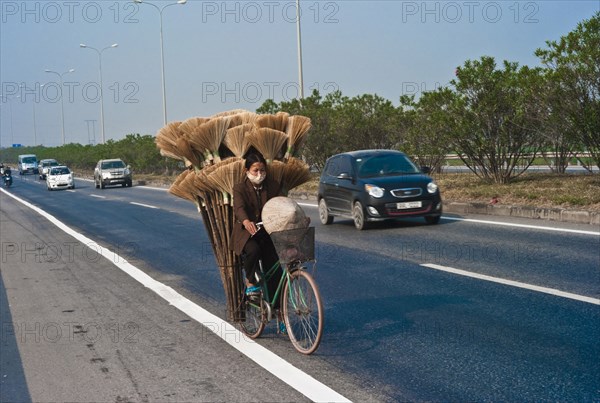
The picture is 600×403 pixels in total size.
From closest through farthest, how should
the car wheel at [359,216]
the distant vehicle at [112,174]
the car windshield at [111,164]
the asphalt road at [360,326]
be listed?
1. the asphalt road at [360,326]
2. the car wheel at [359,216]
3. the distant vehicle at [112,174]
4. the car windshield at [111,164]

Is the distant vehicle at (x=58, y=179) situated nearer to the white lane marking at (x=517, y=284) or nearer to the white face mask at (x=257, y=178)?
the white lane marking at (x=517, y=284)

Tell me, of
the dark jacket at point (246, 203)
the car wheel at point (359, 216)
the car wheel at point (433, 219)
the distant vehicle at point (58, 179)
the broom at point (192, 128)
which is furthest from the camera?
the distant vehicle at point (58, 179)

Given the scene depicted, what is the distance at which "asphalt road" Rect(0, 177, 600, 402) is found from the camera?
16.9 feet

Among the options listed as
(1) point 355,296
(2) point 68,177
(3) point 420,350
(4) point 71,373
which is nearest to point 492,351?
(3) point 420,350

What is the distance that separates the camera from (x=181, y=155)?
6637mm

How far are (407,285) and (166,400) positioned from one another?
4.40 m

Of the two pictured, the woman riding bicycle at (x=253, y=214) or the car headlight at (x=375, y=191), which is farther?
the car headlight at (x=375, y=191)

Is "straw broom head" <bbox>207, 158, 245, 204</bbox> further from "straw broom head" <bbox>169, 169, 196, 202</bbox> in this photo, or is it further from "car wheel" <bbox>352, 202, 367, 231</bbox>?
"car wheel" <bbox>352, 202, 367, 231</bbox>

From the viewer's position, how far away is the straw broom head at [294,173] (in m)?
6.48

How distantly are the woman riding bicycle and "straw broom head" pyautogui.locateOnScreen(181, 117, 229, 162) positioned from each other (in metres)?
0.34

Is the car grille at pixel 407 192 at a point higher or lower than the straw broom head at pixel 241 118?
lower

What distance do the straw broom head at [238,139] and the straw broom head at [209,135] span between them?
0.08 meters
